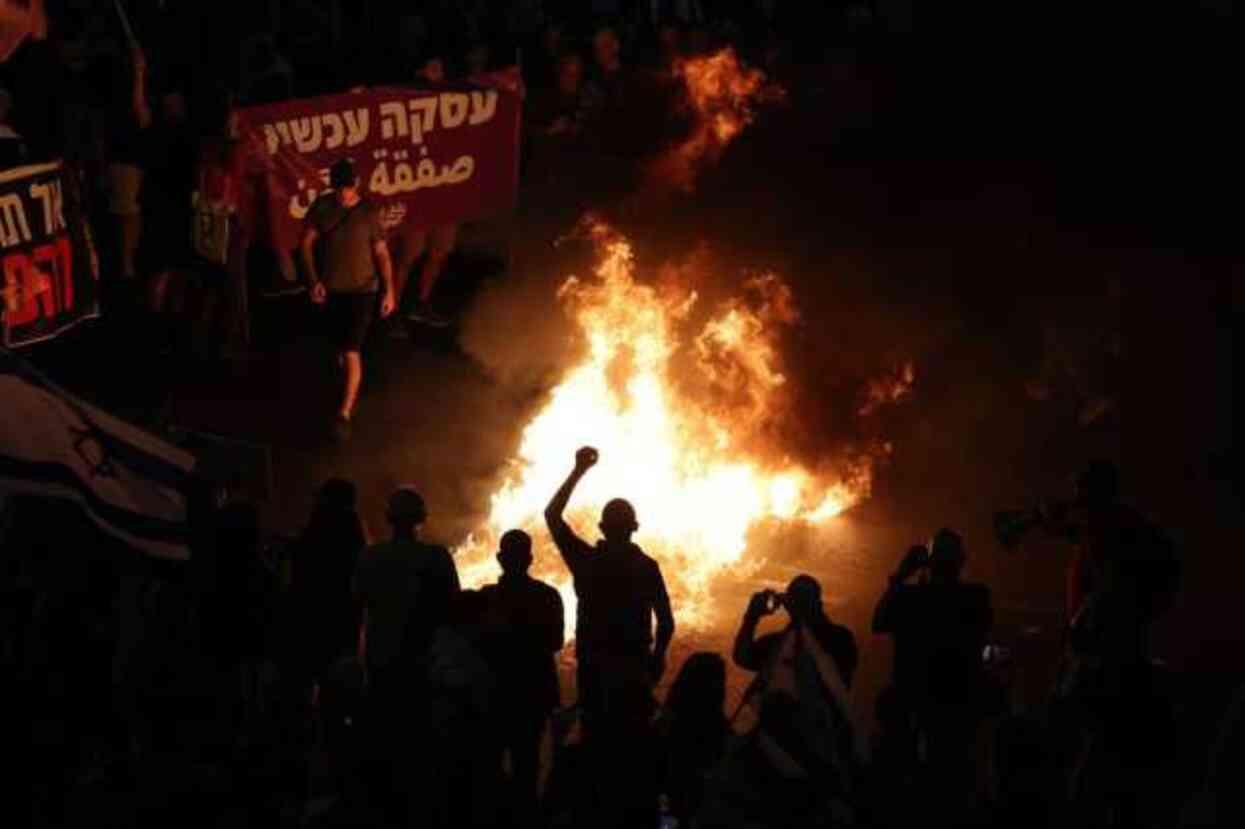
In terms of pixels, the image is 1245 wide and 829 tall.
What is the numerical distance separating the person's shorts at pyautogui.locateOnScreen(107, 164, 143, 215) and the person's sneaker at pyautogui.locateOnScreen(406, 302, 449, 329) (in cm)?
254

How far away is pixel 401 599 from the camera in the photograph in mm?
10414

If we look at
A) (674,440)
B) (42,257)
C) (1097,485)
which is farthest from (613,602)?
(674,440)

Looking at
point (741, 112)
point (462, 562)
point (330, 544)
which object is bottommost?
point (462, 562)

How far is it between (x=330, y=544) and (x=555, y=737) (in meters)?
1.70

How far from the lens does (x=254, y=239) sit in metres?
17.0

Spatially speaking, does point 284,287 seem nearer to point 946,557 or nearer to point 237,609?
point 237,609

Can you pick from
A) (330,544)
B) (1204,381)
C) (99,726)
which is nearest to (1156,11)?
(1204,381)

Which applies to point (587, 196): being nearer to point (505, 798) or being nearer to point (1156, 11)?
point (1156, 11)

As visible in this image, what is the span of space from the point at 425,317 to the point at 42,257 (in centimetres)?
506

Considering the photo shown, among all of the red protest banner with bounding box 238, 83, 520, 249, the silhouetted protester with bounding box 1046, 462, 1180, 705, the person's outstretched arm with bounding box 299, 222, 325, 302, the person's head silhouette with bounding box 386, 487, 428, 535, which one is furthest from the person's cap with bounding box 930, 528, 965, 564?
the red protest banner with bounding box 238, 83, 520, 249

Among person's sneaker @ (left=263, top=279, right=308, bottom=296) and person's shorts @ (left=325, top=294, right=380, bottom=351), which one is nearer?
person's shorts @ (left=325, top=294, right=380, bottom=351)

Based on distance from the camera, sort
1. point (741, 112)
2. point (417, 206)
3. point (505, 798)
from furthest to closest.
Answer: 1. point (741, 112)
2. point (417, 206)
3. point (505, 798)

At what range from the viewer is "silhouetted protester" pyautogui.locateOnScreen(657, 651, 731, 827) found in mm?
9156

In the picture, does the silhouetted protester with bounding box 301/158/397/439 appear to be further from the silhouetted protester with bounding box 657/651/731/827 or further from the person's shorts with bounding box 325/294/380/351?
the silhouetted protester with bounding box 657/651/731/827
